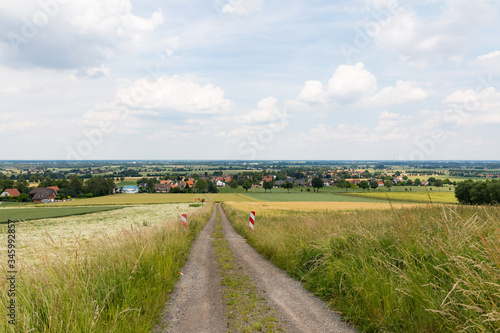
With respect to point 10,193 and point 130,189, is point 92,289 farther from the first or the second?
point 130,189

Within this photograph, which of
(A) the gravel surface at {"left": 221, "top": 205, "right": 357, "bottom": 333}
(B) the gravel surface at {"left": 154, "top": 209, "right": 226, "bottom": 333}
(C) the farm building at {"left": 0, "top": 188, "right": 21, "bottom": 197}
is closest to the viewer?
(A) the gravel surface at {"left": 221, "top": 205, "right": 357, "bottom": 333}

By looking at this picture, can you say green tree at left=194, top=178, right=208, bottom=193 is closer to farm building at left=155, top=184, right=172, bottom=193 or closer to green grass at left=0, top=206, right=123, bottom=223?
farm building at left=155, top=184, right=172, bottom=193

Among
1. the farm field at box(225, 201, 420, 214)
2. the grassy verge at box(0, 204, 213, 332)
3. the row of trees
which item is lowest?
the farm field at box(225, 201, 420, 214)

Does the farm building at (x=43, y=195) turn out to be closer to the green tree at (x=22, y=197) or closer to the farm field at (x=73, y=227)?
the green tree at (x=22, y=197)

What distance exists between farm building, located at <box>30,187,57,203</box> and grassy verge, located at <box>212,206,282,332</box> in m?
93.8

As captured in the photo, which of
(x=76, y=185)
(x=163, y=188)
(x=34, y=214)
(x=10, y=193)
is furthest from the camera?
(x=163, y=188)

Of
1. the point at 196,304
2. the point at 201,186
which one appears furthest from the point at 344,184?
the point at 196,304

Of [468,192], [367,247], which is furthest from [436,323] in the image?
[468,192]

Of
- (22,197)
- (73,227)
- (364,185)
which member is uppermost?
(73,227)

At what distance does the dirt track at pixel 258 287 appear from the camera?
5066 millimetres

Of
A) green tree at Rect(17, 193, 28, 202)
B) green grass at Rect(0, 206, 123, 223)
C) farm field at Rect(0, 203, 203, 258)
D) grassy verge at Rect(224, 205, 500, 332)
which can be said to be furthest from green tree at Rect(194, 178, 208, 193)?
grassy verge at Rect(224, 205, 500, 332)

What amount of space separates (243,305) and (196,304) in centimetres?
117

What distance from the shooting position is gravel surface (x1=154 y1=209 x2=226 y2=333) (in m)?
5.11

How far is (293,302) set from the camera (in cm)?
614
